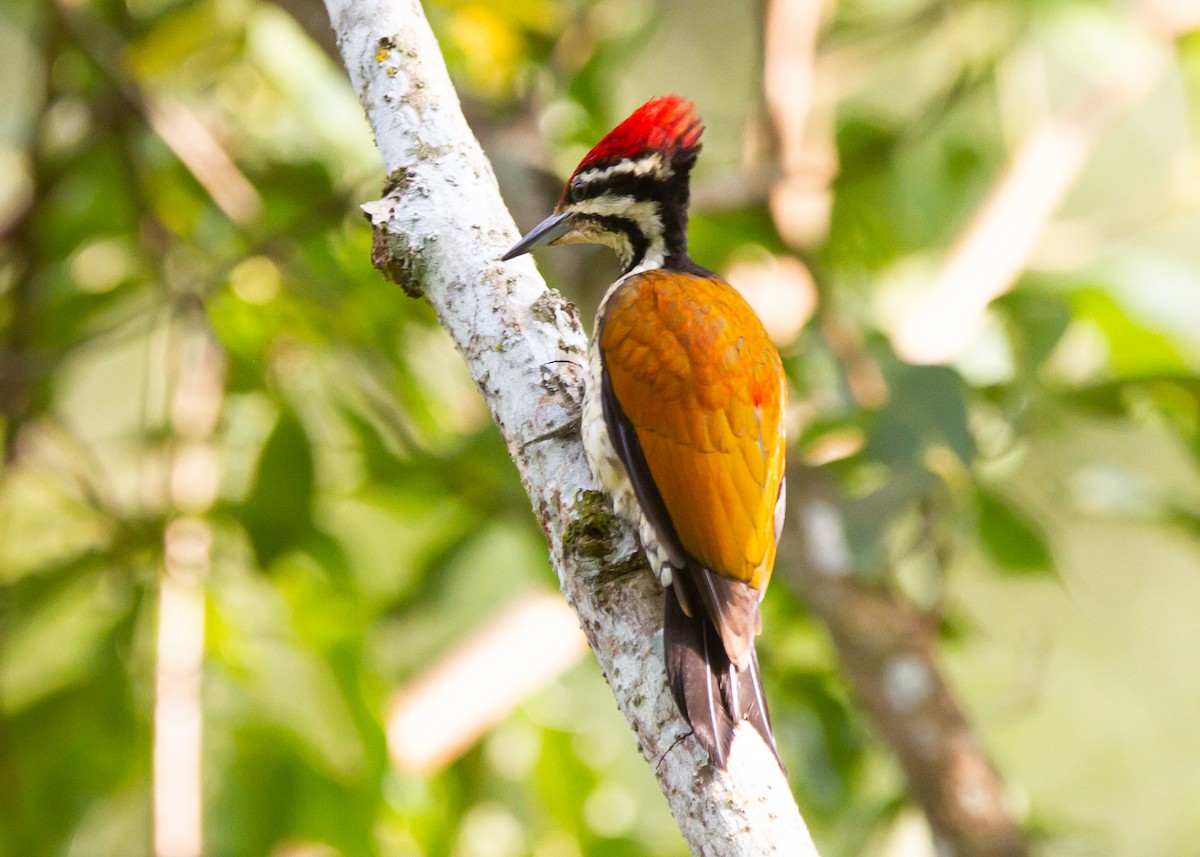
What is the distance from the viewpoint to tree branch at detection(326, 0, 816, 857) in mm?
1868

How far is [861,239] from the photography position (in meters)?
4.52

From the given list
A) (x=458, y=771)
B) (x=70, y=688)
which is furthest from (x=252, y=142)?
(x=458, y=771)

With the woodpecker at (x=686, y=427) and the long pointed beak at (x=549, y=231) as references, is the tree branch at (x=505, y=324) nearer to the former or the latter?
the woodpecker at (x=686, y=427)

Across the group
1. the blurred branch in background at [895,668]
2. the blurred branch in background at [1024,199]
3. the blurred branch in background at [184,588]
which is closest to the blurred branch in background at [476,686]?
the blurred branch in background at [184,588]

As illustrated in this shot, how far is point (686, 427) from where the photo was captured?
2391 millimetres

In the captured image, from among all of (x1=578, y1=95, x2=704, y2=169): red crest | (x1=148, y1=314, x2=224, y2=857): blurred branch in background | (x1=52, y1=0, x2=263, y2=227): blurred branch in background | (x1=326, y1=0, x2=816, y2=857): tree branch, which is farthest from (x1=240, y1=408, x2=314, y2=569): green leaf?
(x1=326, y1=0, x2=816, y2=857): tree branch

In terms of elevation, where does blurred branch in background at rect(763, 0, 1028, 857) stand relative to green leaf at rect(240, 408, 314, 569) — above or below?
below

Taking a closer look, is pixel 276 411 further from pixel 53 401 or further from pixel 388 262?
pixel 388 262

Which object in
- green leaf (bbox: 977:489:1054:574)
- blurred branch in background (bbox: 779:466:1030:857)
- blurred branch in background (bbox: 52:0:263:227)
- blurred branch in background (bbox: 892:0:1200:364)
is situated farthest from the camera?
blurred branch in background (bbox: 892:0:1200:364)

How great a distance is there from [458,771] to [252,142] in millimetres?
2267

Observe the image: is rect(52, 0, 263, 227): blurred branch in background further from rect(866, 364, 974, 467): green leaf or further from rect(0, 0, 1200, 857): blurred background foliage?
rect(866, 364, 974, 467): green leaf

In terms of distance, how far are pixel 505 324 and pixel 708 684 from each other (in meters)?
0.68

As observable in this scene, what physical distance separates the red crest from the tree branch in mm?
623

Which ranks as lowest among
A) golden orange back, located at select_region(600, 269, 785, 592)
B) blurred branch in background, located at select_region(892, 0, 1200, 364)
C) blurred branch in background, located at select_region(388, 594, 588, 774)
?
golden orange back, located at select_region(600, 269, 785, 592)
